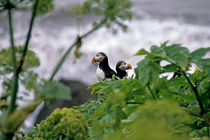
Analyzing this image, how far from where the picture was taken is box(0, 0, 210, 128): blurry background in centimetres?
448

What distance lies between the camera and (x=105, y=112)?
26.0 inches

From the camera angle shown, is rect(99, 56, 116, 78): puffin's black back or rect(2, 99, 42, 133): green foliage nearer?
rect(2, 99, 42, 133): green foliage

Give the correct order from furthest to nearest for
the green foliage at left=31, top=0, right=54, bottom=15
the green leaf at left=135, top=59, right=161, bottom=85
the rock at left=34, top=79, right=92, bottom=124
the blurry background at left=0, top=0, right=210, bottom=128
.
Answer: the blurry background at left=0, top=0, right=210, bottom=128, the rock at left=34, top=79, right=92, bottom=124, the green foliage at left=31, top=0, right=54, bottom=15, the green leaf at left=135, top=59, right=161, bottom=85

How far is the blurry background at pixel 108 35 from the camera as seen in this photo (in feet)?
14.7

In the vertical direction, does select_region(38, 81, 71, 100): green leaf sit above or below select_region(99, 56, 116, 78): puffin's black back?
below

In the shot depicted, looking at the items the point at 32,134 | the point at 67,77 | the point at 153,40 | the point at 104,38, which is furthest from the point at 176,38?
the point at 32,134

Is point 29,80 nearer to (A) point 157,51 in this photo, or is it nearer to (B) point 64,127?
(B) point 64,127

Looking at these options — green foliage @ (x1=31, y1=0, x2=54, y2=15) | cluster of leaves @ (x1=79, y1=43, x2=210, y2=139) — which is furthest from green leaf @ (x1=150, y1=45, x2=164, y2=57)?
green foliage @ (x1=31, y1=0, x2=54, y2=15)

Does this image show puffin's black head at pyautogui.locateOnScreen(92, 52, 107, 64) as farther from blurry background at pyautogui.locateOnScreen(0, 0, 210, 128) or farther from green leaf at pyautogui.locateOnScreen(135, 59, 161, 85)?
blurry background at pyautogui.locateOnScreen(0, 0, 210, 128)

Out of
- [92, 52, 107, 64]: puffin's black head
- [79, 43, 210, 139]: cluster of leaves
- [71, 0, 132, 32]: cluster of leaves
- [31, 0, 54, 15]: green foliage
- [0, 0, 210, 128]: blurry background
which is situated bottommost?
[79, 43, 210, 139]: cluster of leaves

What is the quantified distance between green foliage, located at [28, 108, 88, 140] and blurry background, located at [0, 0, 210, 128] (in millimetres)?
3385

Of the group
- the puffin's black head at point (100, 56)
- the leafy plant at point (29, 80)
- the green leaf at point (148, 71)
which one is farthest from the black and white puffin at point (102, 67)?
the green leaf at point (148, 71)

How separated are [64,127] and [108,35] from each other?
4407 mm

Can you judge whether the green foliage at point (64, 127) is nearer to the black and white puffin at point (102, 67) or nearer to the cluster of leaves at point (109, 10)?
the cluster of leaves at point (109, 10)
